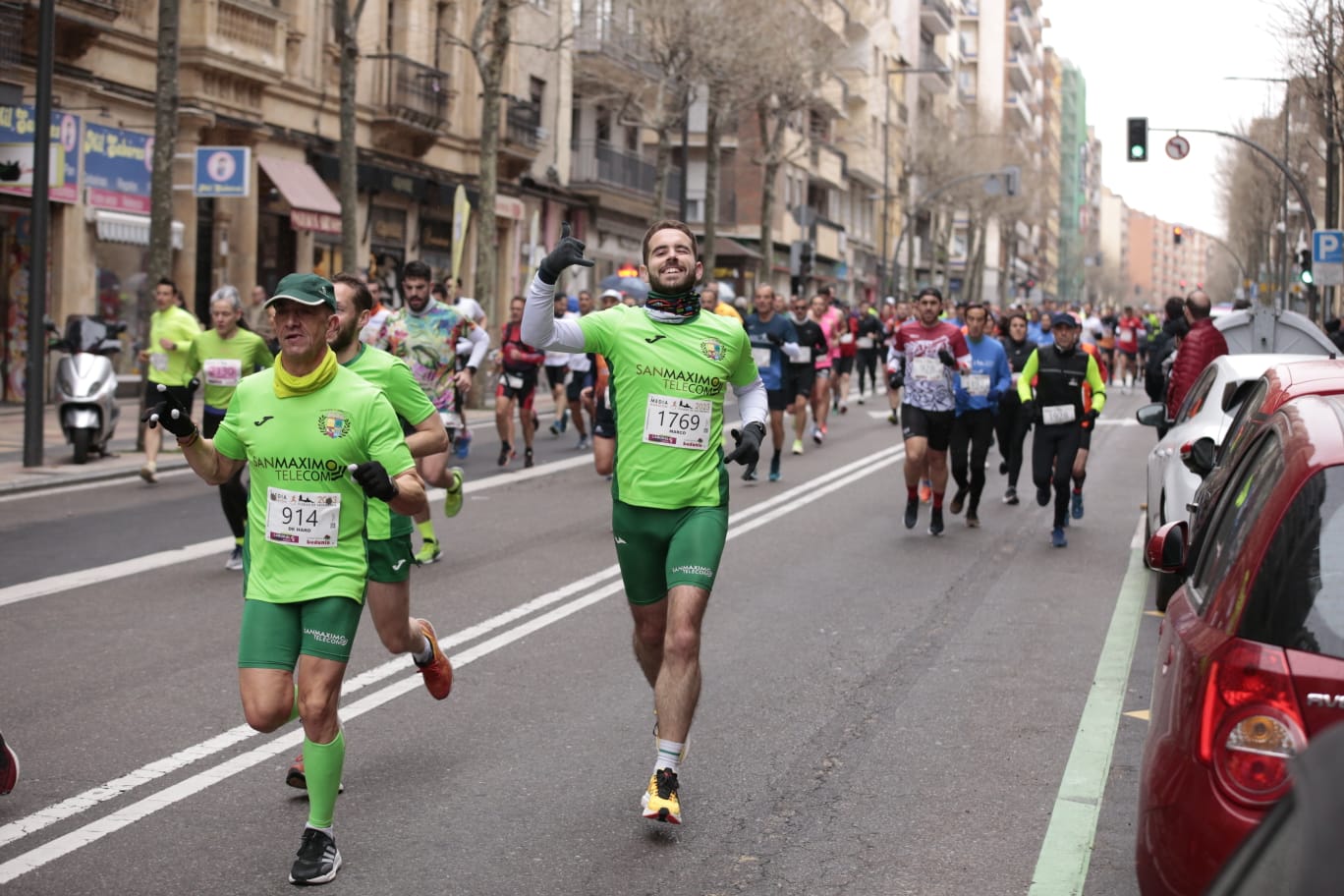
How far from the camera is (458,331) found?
12.3 meters

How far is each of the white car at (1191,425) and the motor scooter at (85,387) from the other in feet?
34.9

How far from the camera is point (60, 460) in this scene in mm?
17453

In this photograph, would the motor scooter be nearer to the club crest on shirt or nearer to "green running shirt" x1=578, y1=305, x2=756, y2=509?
"green running shirt" x1=578, y1=305, x2=756, y2=509

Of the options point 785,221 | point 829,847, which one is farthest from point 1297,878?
point 785,221

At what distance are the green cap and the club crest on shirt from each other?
0.31 meters

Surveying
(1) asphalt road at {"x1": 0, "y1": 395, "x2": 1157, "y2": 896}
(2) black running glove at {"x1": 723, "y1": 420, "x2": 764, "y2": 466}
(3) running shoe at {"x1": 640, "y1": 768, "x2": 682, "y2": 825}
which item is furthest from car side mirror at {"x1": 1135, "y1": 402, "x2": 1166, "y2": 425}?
(3) running shoe at {"x1": 640, "y1": 768, "x2": 682, "y2": 825}

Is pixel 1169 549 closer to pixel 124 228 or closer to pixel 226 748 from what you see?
pixel 226 748

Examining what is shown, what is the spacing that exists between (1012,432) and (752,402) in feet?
31.7

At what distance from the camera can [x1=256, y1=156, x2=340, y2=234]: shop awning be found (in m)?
29.2

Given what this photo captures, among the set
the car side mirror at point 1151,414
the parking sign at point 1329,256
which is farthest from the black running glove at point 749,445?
the parking sign at point 1329,256

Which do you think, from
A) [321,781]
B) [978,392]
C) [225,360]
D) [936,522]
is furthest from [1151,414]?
[321,781]

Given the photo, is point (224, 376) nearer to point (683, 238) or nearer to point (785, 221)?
point (683, 238)

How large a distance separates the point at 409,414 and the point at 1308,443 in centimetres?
323

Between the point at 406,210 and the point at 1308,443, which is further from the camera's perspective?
the point at 406,210
